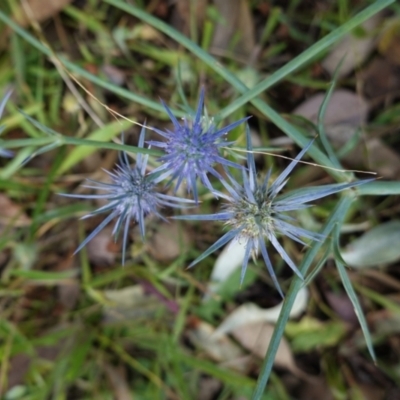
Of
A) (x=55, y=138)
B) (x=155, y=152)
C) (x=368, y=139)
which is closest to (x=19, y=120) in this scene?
(x=55, y=138)

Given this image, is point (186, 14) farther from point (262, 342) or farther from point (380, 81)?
point (262, 342)

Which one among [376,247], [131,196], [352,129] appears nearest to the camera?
[131,196]

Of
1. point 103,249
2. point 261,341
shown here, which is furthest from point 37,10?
point 261,341

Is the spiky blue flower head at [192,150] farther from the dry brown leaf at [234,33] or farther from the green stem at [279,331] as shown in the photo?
the dry brown leaf at [234,33]

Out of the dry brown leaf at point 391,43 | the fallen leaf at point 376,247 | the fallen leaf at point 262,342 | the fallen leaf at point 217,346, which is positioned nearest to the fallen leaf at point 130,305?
the fallen leaf at point 217,346

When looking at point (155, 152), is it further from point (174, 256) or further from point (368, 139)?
point (368, 139)

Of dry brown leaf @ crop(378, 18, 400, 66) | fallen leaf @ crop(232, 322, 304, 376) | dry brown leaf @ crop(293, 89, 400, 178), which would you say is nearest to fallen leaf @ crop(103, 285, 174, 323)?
fallen leaf @ crop(232, 322, 304, 376)
